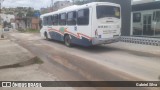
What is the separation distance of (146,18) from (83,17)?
927cm

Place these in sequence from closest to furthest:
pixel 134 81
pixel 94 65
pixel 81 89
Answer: pixel 81 89, pixel 134 81, pixel 94 65

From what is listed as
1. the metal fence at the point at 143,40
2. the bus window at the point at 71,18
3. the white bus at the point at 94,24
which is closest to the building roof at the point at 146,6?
the metal fence at the point at 143,40

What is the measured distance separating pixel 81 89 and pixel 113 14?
27.7 feet

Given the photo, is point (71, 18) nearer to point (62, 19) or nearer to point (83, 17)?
point (62, 19)

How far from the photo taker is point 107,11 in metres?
13.5

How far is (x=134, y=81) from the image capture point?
23.1ft

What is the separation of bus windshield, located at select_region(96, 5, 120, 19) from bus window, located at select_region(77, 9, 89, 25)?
2.58ft

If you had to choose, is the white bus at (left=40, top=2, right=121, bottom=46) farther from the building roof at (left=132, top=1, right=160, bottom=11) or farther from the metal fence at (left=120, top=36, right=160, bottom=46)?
the building roof at (left=132, top=1, right=160, bottom=11)

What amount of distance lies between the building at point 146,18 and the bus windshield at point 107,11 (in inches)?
267

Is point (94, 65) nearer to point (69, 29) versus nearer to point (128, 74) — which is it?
point (128, 74)

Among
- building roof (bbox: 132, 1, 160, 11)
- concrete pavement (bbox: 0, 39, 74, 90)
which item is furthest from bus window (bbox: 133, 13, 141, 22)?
concrete pavement (bbox: 0, 39, 74, 90)

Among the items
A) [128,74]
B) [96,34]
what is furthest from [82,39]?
[128,74]

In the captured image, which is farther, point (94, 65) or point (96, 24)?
point (96, 24)

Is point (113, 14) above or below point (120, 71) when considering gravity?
above
